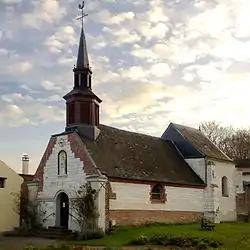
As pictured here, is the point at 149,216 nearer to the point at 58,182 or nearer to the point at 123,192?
the point at 123,192

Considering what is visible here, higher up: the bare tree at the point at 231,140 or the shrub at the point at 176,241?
the bare tree at the point at 231,140

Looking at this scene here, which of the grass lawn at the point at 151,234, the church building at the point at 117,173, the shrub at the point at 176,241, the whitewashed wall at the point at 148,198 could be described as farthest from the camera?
the whitewashed wall at the point at 148,198

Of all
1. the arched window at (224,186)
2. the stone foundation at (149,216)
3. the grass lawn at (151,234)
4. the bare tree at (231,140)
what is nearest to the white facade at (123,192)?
the stone foundation at (149,216)

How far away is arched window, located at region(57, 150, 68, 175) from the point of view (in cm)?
3327

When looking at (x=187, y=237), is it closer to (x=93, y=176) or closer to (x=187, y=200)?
(x=93, y=176)

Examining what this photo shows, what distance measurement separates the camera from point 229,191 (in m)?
42.4

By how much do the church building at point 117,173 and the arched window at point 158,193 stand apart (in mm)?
71

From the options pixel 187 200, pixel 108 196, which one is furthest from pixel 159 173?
pixel 108 196

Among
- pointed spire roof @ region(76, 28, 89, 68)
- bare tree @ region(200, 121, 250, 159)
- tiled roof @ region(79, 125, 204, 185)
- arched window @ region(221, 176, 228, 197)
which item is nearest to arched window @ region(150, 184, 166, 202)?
tiled roof @ region(79, 125, 204, 185)

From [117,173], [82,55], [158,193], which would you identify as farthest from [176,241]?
[82,55]

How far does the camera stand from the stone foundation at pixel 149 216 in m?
31.7

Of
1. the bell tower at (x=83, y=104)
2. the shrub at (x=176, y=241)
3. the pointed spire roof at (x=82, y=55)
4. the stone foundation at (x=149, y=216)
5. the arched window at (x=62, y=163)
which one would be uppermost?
the pointed spire roof at (x=82, y=55)

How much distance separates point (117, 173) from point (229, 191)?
1422 centimetres

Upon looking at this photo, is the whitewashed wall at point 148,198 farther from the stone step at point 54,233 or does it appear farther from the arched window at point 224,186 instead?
the arched window at point 224,186
